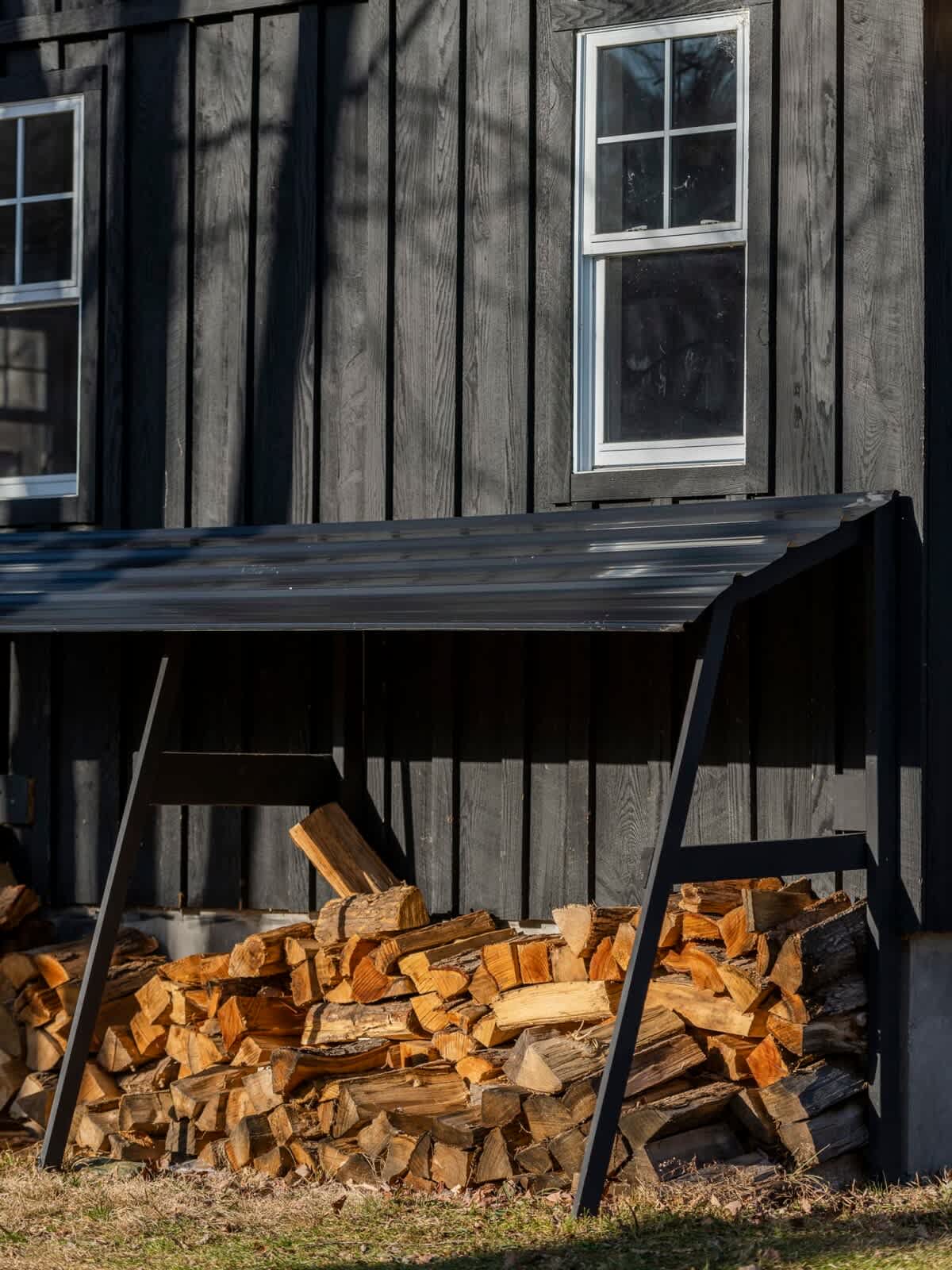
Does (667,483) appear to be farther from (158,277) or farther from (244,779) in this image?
(158,277)

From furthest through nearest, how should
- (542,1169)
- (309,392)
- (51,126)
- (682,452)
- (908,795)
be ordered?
(51,126) → (309,392) → (682,452) → (908,795) → (542,1169)

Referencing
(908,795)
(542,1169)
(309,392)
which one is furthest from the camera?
(309,392)

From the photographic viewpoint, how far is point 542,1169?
21.5 feet

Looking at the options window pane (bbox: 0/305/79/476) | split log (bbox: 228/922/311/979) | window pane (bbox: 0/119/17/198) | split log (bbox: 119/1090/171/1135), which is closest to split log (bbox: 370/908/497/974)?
split log (bbox: 228/922/311/979)

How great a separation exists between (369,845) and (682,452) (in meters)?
2.25

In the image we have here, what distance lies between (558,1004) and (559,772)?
4.04 ft

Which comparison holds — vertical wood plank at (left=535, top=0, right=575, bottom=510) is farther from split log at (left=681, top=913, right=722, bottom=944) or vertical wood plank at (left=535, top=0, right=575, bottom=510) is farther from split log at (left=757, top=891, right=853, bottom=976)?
split log at (left=757, top=891, right=853, bottom=976)

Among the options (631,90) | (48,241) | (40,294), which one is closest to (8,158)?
(48,241)

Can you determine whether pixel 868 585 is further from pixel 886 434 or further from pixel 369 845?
pixel 369 845

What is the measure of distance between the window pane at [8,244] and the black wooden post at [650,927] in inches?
200

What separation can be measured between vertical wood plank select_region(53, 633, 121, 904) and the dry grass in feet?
6.96

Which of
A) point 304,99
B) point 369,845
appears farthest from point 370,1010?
point 304,99

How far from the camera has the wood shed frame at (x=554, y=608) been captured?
604 cm

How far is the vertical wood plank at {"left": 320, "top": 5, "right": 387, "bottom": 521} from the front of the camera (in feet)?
27.9
